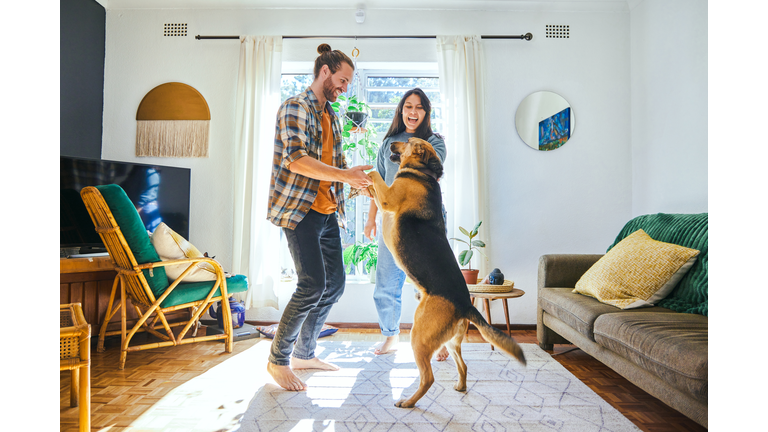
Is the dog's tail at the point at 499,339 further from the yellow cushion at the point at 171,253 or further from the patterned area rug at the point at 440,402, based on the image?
the yellow cushion at the point at 171,253

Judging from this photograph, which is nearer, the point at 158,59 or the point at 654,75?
the point at 654,75

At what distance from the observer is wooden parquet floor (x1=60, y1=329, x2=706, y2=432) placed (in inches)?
65.1

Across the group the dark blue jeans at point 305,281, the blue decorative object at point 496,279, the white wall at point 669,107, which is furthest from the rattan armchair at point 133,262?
Result: the white wall at point 669,107

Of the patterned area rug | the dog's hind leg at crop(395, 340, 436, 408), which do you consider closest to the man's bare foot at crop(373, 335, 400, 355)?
the patterned area rug

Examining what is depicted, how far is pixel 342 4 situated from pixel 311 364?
298 centimetres

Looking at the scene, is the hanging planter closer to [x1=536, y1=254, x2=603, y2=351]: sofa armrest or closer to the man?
the man

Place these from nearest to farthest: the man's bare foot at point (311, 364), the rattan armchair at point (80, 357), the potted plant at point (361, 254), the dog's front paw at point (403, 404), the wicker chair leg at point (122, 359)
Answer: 1. the rattan armchair at point (80, 357)
2. the dog's front paw at point (403, 404)
3. the man's bare foot at point (311, 364)
4. the wicker chair leg at point (122, 359)
5. the potted plant at point (361, 254)

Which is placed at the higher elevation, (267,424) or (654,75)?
(654,75)

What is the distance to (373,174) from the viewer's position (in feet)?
5.79

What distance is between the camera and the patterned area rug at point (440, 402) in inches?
63.6

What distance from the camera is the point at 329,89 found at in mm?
2027
